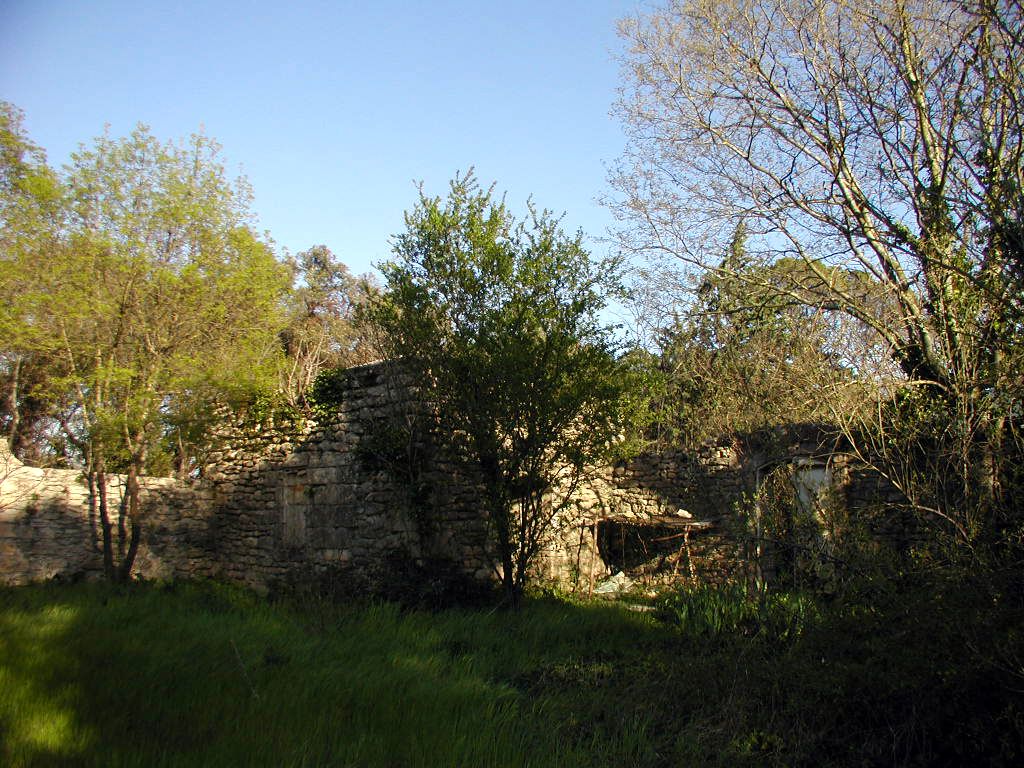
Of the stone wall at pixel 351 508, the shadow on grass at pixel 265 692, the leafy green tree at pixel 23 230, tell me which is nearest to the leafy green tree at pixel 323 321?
→ the stone wall at pixel 351 508

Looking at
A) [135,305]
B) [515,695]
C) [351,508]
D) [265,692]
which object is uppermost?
[135,305]

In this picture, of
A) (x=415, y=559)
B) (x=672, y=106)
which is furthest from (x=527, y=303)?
(x=415, y=559)

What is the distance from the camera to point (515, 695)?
5.09 m

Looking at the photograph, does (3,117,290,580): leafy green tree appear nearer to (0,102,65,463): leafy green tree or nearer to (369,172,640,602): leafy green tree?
(0,102,65,463): leafy green tree

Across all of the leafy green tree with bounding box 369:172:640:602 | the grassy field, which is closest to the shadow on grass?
the grassy field

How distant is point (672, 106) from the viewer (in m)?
8.87

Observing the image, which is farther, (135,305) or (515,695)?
(135,305)

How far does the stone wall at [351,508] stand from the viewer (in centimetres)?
977

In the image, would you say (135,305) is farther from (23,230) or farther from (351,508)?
(351,508)

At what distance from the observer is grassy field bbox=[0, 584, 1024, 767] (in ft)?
12.2

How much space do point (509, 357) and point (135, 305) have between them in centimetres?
534

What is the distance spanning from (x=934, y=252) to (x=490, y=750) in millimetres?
4753

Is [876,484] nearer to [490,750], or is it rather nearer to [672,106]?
[672,106]

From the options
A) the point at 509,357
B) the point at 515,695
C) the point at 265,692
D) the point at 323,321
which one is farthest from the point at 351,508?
the point at 323,321
